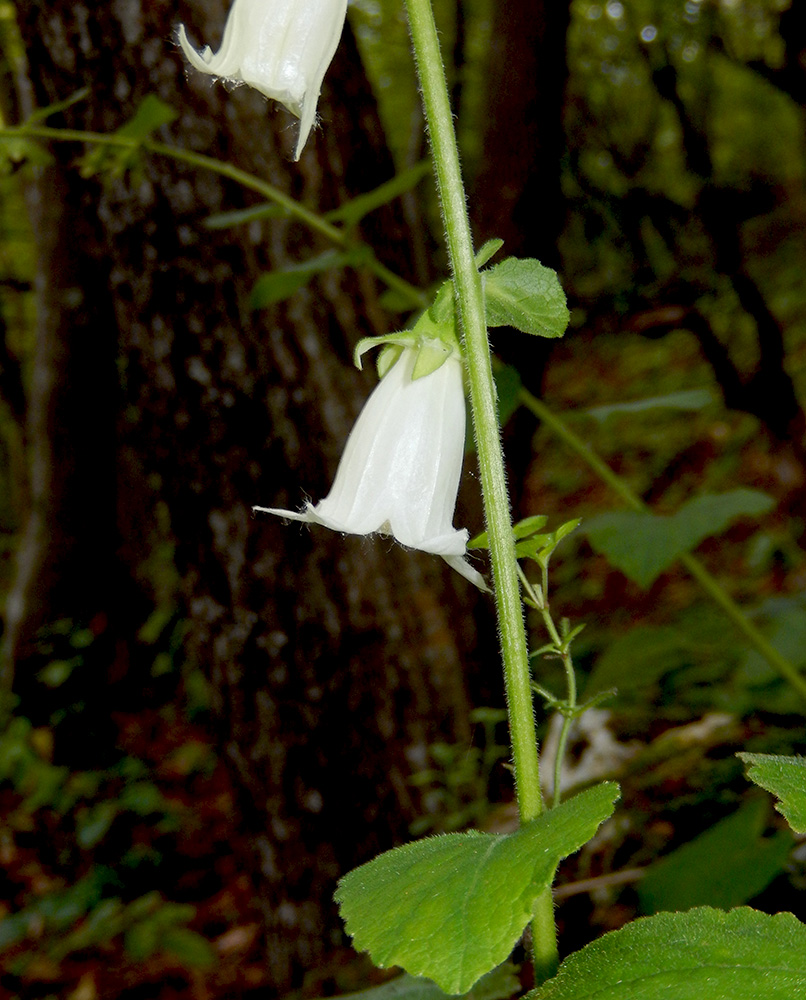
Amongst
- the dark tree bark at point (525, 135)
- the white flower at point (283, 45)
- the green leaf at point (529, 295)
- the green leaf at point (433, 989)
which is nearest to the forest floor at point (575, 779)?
the green leaf at point (433, 989)

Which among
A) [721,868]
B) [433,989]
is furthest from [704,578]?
[433,989]

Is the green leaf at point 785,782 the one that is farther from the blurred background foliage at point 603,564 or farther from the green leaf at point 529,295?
the blurred background foliage at point 603,564

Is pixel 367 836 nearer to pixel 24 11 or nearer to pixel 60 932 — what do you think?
pixel 60 932

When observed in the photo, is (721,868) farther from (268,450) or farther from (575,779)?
(268,450)

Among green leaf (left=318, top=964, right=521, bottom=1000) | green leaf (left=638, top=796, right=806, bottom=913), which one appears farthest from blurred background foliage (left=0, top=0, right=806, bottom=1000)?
green leaf (left=318, top=964, right=521, bottom=1000)

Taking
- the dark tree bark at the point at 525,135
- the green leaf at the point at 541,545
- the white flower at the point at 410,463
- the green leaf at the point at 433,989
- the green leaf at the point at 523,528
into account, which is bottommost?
the green leaf at the point at 433,989

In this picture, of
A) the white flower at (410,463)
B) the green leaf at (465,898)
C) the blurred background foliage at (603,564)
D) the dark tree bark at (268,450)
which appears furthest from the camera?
the blurred background foliage at (603,564)
